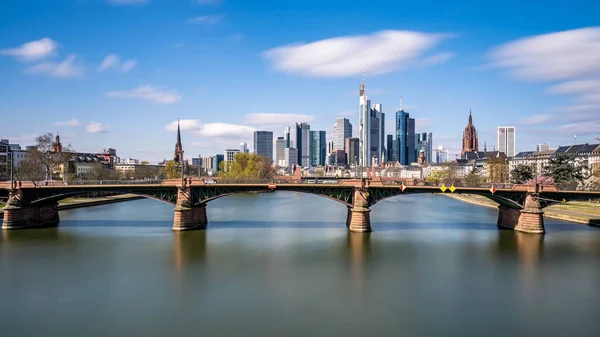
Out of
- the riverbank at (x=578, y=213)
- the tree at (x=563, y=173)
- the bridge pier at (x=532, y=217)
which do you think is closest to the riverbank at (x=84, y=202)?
the bridge pier at (x=532, y=217)

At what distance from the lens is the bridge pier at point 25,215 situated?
2096 inches

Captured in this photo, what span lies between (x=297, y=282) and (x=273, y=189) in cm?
2407

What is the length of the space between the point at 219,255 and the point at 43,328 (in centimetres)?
1851

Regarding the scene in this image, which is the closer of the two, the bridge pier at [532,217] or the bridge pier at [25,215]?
the bridge pier at [532,217]

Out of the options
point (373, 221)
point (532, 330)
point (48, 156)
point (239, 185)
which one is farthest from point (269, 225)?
point (48, 156)

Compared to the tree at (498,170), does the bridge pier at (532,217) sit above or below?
below

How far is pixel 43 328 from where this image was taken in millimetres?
22875

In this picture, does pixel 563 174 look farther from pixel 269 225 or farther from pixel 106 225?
pixel 106 225

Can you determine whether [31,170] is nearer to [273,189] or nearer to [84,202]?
[84,202]

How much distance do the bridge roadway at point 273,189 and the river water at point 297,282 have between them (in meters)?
2.96

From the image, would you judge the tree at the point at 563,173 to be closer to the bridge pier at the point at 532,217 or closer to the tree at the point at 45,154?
the bridge pier at the point at 532,217

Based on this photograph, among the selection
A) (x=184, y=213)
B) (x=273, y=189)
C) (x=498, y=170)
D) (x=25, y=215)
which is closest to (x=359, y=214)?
(x=273, y=189)

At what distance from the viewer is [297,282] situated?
3156 cm

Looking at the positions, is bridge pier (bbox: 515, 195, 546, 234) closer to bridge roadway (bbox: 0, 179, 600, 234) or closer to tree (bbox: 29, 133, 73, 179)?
bridge roadway (bbox: 0, 179, 600, 234)
